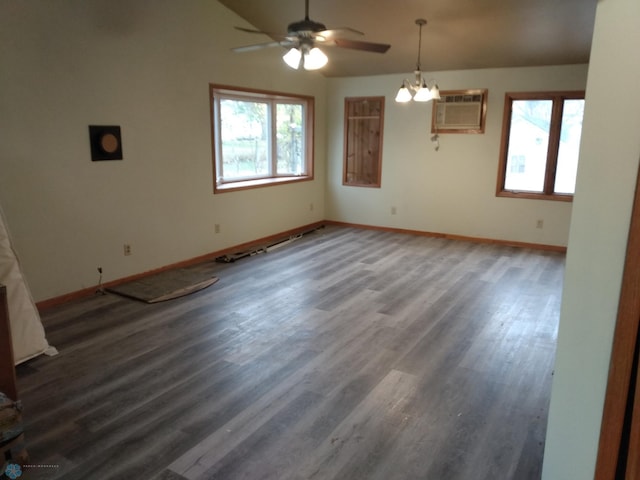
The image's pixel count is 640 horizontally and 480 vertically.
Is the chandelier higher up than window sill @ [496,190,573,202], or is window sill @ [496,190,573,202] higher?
the chandelier

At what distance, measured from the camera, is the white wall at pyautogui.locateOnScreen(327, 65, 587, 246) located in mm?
6211

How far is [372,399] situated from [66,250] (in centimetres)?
305

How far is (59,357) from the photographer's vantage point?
10.4 ft

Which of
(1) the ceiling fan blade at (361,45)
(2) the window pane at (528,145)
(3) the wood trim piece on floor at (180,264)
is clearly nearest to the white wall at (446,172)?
(2) the window pane at (528,145)

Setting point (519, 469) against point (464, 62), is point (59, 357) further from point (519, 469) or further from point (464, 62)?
point (464, 62)

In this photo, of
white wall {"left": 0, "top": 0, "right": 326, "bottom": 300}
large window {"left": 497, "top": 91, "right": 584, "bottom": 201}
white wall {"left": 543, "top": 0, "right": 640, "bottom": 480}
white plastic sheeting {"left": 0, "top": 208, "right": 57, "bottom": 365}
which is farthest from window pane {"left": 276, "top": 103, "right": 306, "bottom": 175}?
white wall {"left": 543, "top": 0, "right": 640, "bottom": 480}

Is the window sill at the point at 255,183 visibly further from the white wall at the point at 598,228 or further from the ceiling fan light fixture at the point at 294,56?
the white wall at the point at 598,228

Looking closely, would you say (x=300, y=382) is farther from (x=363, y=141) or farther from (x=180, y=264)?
(x=363, y=141)

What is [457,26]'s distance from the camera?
5082 millimetres

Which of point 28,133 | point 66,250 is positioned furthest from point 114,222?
point 28,133

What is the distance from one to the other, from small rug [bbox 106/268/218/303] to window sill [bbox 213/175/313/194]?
1.19 meters

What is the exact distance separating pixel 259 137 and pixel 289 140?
661mm

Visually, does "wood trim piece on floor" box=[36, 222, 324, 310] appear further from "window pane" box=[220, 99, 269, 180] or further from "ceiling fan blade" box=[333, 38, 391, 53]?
"ceiling fan blade" box=[333, 38, 391, 53]

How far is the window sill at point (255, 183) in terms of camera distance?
19.2ft
